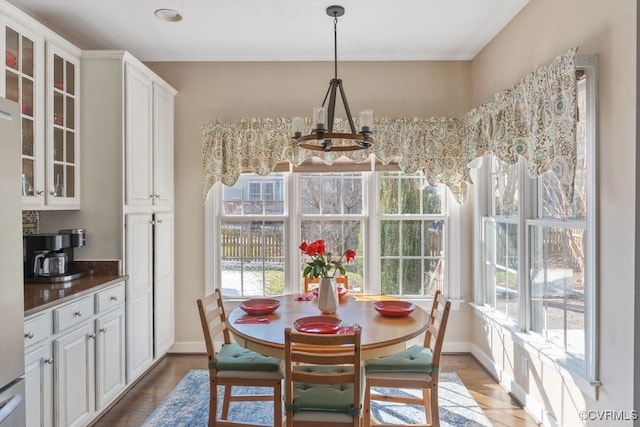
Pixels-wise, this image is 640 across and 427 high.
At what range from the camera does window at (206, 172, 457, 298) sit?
3.88 metres

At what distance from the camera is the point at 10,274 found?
62.8 inches

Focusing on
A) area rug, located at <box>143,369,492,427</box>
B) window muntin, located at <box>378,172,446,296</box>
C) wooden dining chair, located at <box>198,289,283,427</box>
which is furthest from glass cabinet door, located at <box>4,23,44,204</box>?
window muntin, located at <box>378,172,446,296</box>

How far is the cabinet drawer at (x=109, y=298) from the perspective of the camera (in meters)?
2.59

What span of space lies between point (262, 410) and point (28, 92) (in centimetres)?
251

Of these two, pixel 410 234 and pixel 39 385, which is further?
pixel 410 234

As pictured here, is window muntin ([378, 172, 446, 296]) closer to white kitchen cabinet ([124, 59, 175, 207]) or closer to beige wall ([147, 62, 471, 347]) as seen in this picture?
beige wall ([147, 62, 471, 347])

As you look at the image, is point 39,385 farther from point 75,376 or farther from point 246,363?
point 246,363

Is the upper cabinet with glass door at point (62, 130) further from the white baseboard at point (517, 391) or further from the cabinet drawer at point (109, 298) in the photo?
the white baseboard at point (517, 391)

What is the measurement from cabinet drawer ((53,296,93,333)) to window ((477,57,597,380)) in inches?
108

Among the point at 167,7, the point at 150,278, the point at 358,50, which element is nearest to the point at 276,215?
the point at 150,278

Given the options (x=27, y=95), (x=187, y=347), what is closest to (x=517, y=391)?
(x=187, y=347)

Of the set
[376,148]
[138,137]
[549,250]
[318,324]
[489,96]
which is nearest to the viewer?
[318,324]

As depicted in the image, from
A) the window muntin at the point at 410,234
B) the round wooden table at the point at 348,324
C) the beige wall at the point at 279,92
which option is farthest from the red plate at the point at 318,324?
the beige wall at the point at 279,92

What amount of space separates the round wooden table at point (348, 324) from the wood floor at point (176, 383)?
3.32 ft
